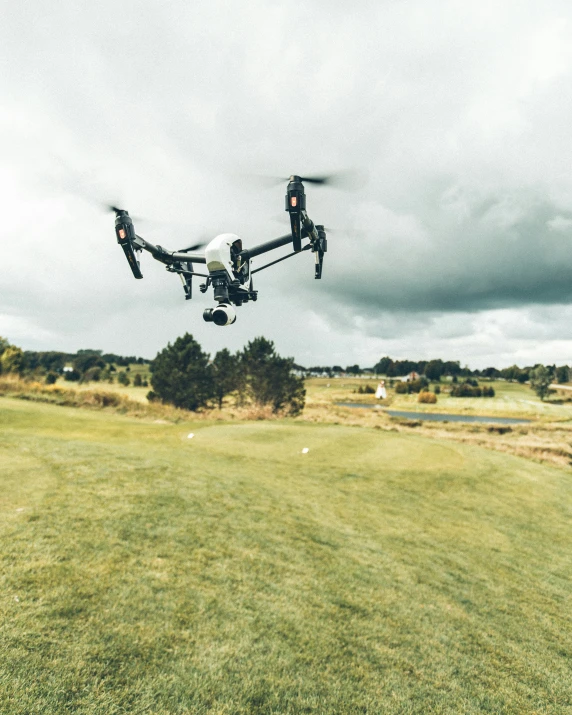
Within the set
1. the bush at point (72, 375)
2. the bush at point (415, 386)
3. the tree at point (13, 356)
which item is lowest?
the bush at point (415, 386)

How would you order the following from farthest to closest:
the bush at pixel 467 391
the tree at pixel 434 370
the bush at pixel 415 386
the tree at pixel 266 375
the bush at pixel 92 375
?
1. the tree at pixel 434 370
2. the bush at pixel 415 386
3. the bush at pixel 467 391
4. the bush at pixel 92 375
5. the tree at pixel 266 375

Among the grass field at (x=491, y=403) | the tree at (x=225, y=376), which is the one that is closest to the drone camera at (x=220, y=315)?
the tree at (x=225, y=376)

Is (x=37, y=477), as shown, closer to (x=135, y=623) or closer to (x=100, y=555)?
(x=100, y=555)

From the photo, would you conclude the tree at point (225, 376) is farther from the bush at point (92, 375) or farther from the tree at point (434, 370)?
the tree at point (434, 370)

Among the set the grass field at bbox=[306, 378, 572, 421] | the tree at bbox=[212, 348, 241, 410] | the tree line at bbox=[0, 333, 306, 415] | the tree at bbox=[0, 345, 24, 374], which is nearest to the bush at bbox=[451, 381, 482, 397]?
the grass field at bbox=[306, 378, 572, 421]

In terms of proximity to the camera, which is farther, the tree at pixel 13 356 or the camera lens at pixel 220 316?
the tree at pixel 13 356

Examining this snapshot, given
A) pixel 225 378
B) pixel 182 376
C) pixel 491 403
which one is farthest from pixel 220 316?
pixel 491 403

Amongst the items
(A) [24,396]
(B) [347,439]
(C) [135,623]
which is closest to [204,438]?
(B) [347,439]
